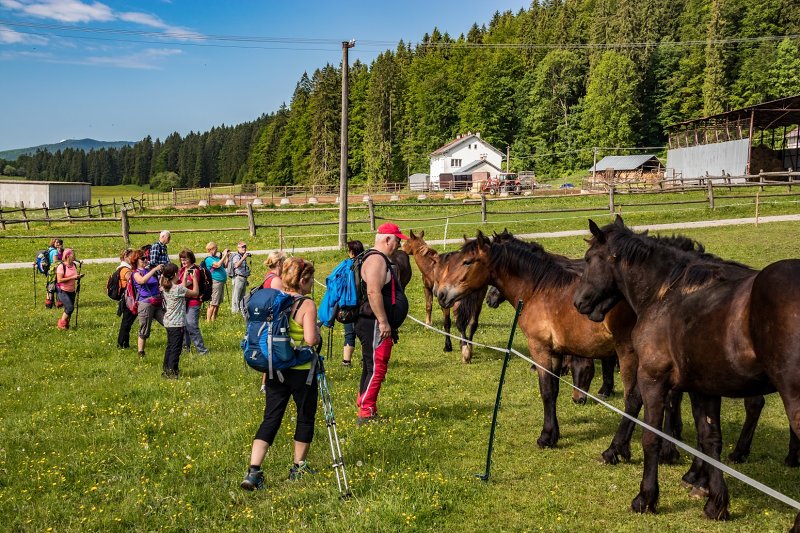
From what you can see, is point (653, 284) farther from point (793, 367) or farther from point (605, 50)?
point (605, 50)

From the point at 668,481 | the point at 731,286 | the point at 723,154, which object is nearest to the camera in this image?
the point at 731,286

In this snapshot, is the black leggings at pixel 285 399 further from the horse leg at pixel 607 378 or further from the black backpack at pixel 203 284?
the black backpack at pixel 203 284

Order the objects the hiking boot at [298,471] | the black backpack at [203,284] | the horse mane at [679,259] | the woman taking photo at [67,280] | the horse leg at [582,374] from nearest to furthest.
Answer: the horse mane at [679,259], the hiking boot at [298,471], the horse leg at [582,374], the black backpack at [203,284], the woman taking photo at [67,280]

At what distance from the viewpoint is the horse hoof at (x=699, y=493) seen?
5652mm

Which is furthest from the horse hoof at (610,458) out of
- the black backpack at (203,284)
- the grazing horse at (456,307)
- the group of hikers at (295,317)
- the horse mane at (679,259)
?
the black backpack at (203,284)

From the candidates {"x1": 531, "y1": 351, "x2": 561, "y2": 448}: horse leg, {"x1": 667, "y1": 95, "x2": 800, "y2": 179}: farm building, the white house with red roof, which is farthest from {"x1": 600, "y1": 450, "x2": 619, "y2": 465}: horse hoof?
the white house with red roof

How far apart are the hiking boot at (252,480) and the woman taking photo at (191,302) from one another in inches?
215

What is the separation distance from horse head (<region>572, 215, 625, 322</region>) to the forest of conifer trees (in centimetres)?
7688

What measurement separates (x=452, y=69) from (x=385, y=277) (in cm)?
10618

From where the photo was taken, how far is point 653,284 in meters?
5.64

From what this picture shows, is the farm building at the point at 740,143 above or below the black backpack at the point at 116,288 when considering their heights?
above

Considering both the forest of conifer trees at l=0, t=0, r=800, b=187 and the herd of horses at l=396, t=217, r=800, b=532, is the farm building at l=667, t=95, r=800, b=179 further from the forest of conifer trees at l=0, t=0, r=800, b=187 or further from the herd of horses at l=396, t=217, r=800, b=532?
the herd of horses at l=396, t=217, r=800, b=532

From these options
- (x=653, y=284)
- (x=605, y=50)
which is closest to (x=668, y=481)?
(x=653, y=284)

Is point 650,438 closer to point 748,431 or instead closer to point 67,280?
point 748,431
